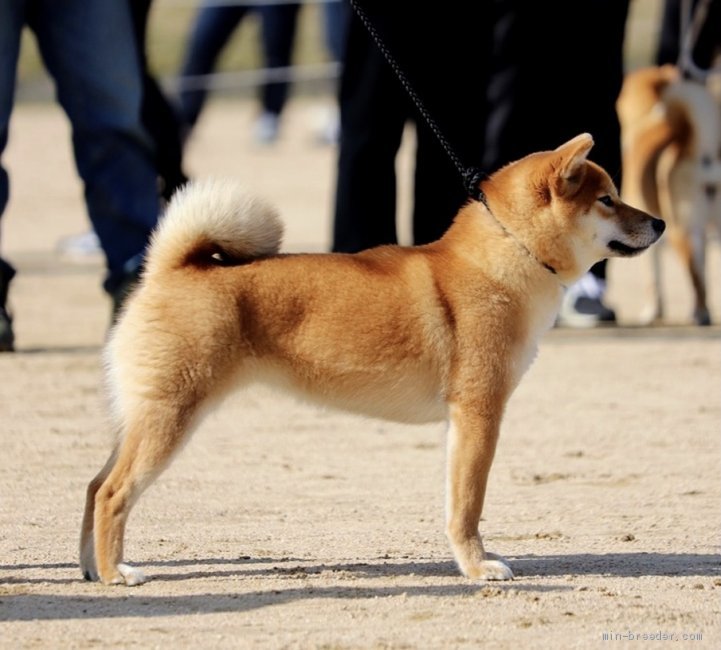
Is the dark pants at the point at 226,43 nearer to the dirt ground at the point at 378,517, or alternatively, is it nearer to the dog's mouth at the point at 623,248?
the dirt ground at the point at 378,517

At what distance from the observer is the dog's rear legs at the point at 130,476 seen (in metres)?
3.89

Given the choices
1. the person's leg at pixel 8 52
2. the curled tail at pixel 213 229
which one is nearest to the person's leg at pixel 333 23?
the person's leg at pixel 8 52

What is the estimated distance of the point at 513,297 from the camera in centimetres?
416

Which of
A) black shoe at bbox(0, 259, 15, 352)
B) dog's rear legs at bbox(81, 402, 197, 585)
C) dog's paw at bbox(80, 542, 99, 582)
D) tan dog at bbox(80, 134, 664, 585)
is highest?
tan dog at bbox(80, 134, 664, 585)

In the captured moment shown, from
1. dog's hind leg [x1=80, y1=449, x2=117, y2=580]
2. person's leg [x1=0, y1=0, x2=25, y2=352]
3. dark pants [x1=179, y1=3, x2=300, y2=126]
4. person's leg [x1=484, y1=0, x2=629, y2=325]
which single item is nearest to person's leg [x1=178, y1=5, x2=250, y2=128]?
dark pants [x1=179, y1=3, x2=300, y2=126]

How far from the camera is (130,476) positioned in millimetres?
3924

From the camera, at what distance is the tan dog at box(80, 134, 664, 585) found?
12.9ft

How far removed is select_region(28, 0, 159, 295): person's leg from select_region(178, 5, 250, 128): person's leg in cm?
690

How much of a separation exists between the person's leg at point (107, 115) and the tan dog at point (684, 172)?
2454 millimetres

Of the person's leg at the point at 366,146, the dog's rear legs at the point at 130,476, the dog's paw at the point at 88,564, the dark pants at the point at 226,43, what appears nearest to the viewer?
the dog's rear legs at the point at 130,476

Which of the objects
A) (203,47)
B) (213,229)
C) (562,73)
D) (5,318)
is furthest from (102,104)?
(203,47)

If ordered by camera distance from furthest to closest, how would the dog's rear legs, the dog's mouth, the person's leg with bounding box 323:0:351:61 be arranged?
the person's leg with bounding box 323:0:351:61
the dog's mouth
the dog's rear legs

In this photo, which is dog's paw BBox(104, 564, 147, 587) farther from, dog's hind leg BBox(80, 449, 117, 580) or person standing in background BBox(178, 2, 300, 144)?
person standing in background BBox(178, 2, 300, 144)

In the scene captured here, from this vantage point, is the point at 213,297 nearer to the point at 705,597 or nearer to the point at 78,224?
the point at 705,597
